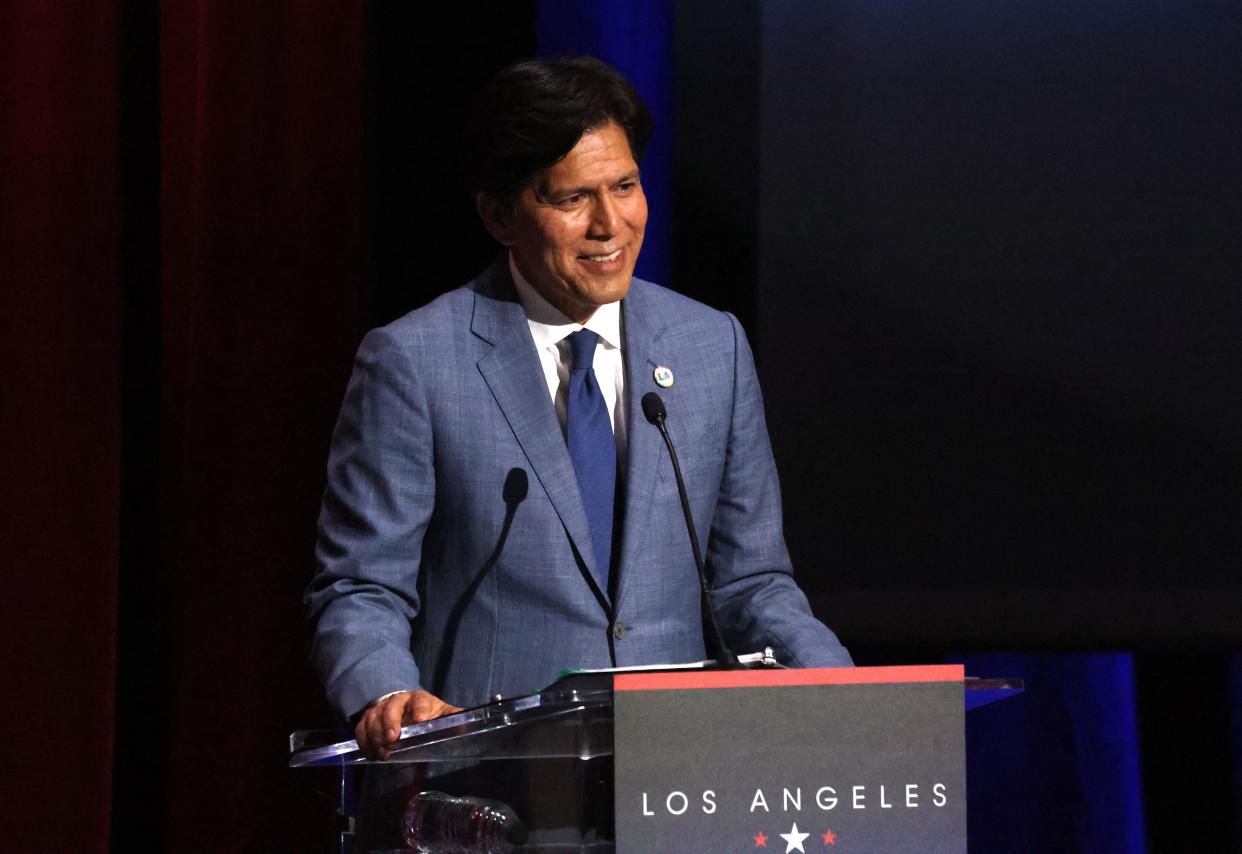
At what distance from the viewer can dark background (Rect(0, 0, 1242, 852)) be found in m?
2.62

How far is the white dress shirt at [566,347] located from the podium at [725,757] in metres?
0.70

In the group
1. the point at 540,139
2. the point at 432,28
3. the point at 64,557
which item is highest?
the point at 432,28

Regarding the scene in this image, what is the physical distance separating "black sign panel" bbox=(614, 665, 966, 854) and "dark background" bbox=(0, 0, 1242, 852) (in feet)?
4.72

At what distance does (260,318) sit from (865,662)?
1272 mm

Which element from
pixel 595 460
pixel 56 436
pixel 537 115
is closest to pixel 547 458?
pixel 595 460

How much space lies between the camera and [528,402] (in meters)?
1.85

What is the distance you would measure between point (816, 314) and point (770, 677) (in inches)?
62.2

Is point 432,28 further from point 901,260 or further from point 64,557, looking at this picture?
point 64,557

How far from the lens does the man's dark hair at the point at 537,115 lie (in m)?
1.89

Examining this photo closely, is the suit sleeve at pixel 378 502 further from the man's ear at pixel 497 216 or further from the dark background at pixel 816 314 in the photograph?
the dark background at pixel 816 314

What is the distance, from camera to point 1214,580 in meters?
2.65

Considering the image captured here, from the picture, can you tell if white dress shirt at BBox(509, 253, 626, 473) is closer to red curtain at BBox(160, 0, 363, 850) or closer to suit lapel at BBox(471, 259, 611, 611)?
suit lapel at BBox(471, 259, 611, 611)

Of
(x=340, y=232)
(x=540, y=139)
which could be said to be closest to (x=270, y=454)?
(x=340, y=232)

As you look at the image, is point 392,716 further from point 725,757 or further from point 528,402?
point 528,402
